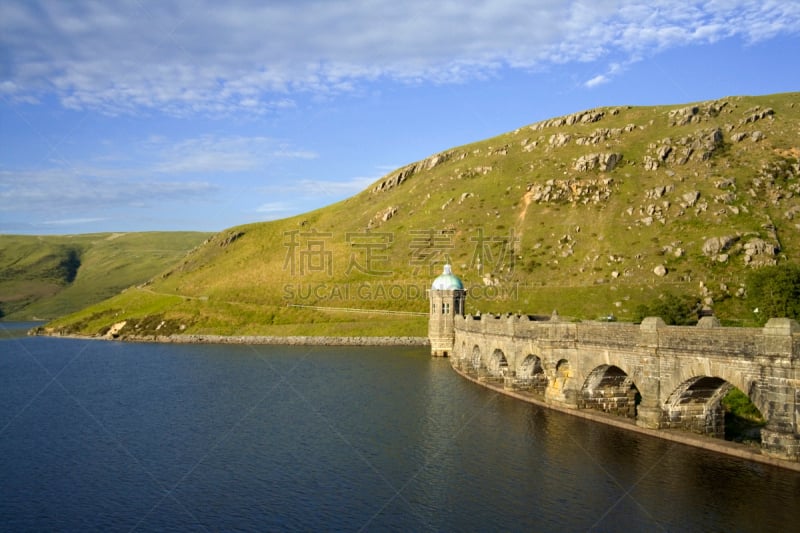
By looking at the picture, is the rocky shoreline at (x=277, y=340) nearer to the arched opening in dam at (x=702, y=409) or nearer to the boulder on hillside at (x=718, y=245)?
the boulder on hillside at (x=718, y=245)

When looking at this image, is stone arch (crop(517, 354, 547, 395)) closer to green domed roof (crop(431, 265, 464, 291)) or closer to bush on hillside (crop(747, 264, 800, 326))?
bush on hillside (crop(747, 264, 800, 326))

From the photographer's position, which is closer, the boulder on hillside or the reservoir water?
the reservoir water

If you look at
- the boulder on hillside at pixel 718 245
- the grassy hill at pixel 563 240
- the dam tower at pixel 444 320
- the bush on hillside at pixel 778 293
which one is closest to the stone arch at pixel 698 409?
the bush on hillside at pixel 778 293

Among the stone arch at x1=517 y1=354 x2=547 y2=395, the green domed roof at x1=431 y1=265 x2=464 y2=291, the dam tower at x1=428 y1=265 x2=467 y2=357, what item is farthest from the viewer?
the green domed roof at x1=431 y1=265 x2=464 y2=291

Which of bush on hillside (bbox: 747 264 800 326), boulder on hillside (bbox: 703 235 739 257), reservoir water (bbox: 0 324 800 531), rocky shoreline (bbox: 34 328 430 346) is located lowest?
reservoir water (bbox: 0 324 800 531)

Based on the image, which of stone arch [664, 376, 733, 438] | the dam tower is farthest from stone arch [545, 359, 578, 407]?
the dam tower

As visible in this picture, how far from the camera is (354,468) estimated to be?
1594 inches

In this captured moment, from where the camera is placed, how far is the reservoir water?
1235 inches

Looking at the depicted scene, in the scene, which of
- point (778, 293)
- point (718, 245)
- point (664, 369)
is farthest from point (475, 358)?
point (718, 245)

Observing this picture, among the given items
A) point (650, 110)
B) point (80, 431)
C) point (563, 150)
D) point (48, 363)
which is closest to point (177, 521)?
point (80, 431)

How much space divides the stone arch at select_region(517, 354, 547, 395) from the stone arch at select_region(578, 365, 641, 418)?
10.7 metres

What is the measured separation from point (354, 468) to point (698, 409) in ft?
75.3

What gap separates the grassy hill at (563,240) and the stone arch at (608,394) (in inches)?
2772

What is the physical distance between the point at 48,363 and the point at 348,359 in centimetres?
5067
